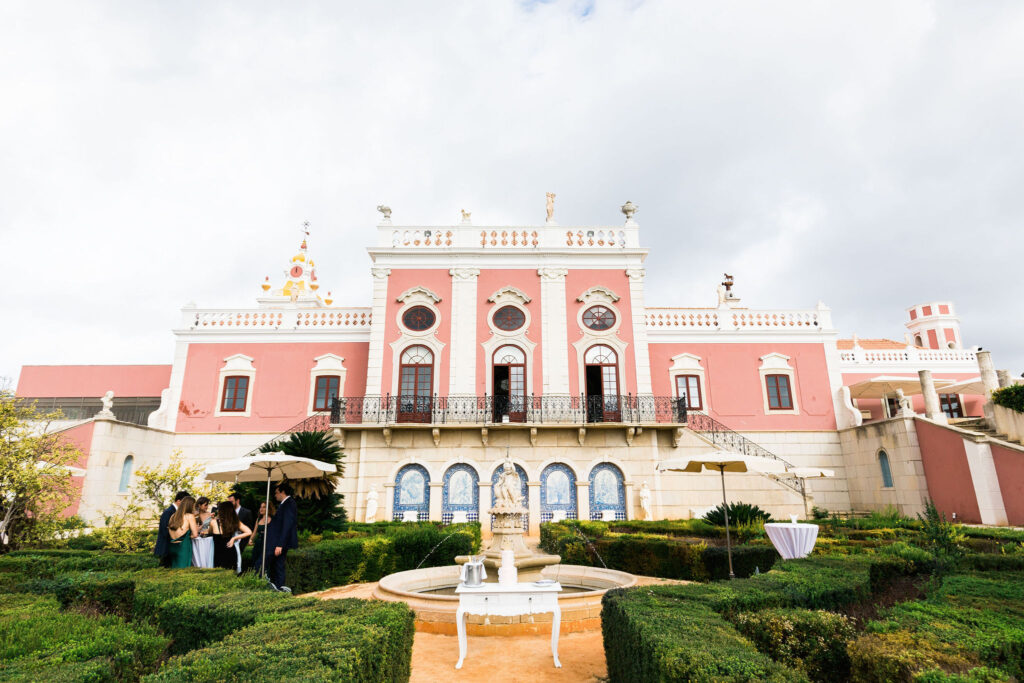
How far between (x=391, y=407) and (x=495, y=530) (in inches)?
378

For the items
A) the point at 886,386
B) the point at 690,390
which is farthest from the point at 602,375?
the point at 886,386

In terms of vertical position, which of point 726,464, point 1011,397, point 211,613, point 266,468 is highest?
point 1011,397

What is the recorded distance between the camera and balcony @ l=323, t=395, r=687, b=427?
17.2m

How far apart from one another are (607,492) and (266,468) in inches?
441

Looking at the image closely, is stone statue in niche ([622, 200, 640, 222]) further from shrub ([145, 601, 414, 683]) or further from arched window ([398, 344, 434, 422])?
shrub ([145, 601, 414, 683])

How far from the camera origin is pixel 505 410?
1766cm

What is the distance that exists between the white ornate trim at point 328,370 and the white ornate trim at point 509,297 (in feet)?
19.6

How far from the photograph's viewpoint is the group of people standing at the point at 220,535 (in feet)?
23.8

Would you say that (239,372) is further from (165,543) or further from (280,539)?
(280,539)

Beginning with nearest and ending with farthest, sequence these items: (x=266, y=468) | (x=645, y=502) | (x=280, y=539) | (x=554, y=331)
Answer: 1. (x=280, y=539)
2. (x=266, y=468)
3. (x=645, y=502)
4. (x=554, y=331)

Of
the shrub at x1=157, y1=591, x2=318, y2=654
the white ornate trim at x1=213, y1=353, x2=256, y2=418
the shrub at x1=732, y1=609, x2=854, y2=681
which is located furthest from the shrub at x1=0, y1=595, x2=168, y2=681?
the white ornate trim at x1=213, y1=353, x2=256, y2=418

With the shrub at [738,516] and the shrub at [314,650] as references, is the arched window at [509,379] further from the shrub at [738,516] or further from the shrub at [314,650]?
the shrub at [314,650]

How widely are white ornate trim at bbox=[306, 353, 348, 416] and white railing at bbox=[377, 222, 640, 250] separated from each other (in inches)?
181

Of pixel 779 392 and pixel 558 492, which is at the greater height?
pixel 779 392
